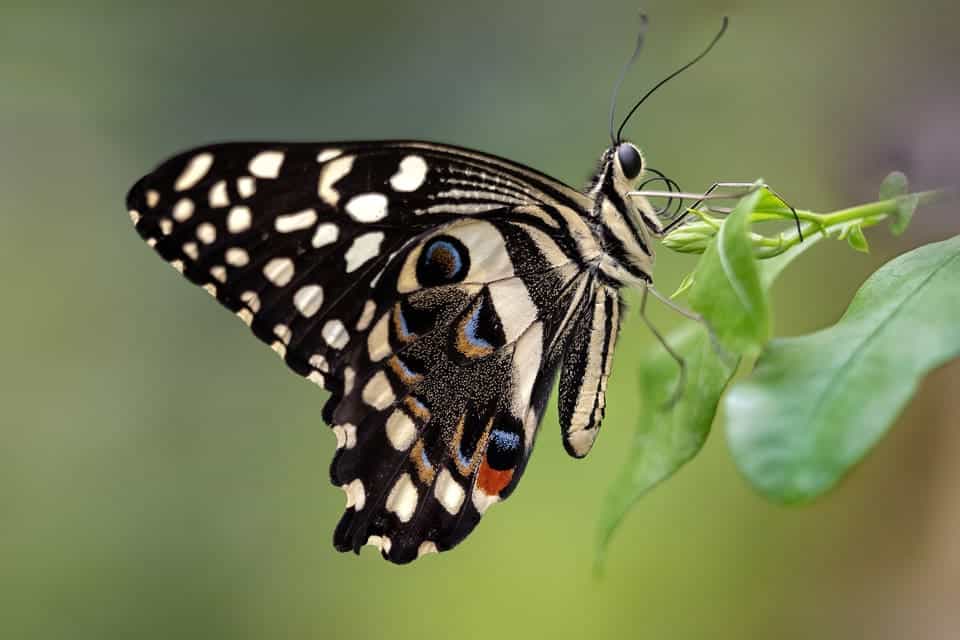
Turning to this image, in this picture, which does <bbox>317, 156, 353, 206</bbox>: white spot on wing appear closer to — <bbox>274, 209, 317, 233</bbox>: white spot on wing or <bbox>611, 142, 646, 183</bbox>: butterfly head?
<bbox>274, 209, 317, 233</bbox>: white spot on wing

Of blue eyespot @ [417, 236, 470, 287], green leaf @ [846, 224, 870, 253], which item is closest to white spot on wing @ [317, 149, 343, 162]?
blue eyespot @ [417, 236, 470, 287]

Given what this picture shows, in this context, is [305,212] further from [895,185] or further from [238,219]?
[895,185]

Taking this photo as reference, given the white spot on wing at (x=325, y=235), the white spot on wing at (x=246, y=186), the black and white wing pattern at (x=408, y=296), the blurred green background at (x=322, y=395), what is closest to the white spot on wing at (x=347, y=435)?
the black and white wing pattern at (x=408, y=296)

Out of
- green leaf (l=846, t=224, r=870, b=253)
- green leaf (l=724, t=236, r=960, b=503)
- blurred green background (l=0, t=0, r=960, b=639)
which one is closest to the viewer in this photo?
green leaf (l=724, t=236, r=960, b=503)

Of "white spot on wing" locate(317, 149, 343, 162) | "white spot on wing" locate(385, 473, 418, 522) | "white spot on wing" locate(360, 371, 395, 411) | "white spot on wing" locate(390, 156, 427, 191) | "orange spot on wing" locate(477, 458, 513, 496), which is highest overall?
"white spot on wing" locate(317, 149, 343, 162)

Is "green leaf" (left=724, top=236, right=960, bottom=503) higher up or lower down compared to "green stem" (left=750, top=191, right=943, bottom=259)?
lower down

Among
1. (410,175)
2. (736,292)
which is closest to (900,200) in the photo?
(736,292)

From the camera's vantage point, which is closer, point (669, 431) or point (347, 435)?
point (669, 431)

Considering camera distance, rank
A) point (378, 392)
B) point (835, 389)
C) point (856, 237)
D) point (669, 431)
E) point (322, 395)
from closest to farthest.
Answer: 1. point (835, 389)
2. point (669, 431)
3. point (856, 237)
4. point (378, 392)
5. point (322, 395)
